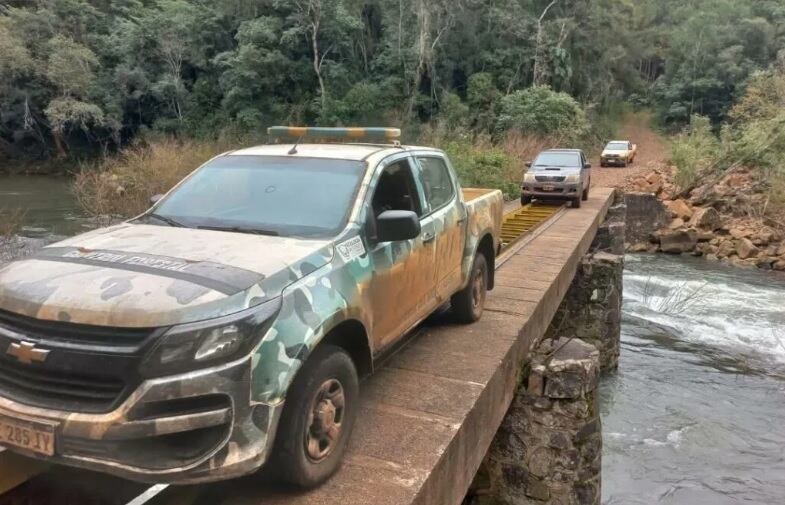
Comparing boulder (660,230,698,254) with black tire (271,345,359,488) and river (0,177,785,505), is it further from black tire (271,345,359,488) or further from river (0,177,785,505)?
black tire (271,345,359,488)

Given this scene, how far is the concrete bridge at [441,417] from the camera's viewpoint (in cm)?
327

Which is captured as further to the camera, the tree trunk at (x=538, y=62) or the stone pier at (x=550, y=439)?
the tree trunk at (x=538, y=62)

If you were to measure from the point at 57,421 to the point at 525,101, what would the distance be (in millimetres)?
34632

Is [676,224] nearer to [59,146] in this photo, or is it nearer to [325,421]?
[325,421]

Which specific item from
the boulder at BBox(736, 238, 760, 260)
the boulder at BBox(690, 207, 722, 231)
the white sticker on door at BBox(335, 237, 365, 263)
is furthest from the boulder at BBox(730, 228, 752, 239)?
the white sticker on door at BBox(335, 237, 365, 263)

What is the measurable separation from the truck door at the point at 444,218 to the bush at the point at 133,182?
1170 cm

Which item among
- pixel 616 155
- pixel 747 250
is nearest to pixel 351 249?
pixel 747 250

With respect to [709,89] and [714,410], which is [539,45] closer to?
[709,89]

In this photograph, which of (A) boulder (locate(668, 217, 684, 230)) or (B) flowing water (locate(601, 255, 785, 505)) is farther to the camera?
(A) boulder (locate(668, 217, 684, 230))

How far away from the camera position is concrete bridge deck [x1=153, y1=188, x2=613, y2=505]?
3266mm

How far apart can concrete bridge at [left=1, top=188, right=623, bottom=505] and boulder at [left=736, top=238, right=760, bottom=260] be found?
1878 cm

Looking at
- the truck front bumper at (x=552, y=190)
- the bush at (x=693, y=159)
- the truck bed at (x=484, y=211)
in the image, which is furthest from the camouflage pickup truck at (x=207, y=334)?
the bush at (x=693, y=159)

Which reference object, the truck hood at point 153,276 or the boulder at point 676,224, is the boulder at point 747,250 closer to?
the boulder at point 676,224

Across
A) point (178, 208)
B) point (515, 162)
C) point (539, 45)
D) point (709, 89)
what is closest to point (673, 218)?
point (515, 162)
